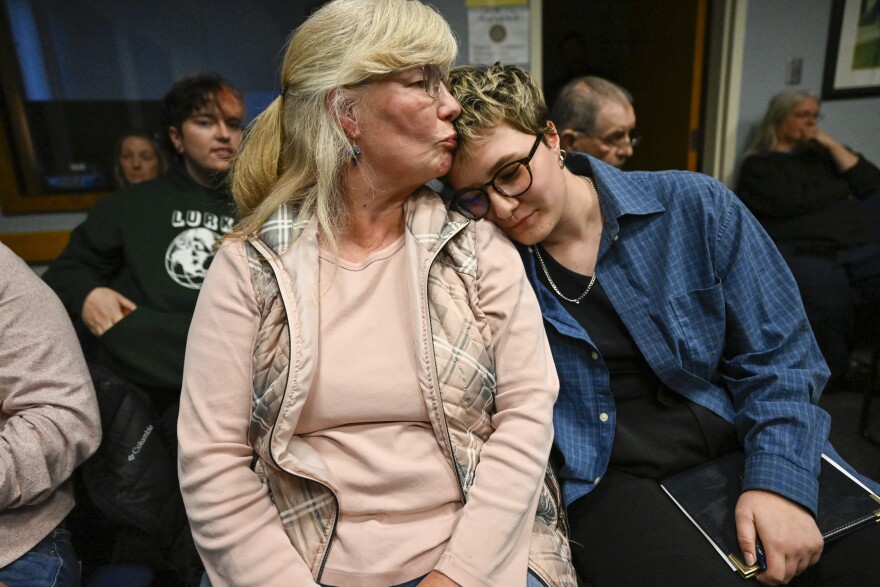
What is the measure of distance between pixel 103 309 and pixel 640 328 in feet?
4.95

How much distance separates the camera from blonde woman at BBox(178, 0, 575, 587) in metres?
0.97

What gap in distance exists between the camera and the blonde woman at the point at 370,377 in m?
0.97

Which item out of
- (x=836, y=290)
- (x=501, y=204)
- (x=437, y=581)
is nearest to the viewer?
(x=437, y=581)

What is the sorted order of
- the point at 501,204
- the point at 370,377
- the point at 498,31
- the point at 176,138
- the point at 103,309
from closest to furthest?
1. the point at 370,377
2. the point at 501,204
3. the point at 103,309
4. the point at 176,138
5. the point at 498,31

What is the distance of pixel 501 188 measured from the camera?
114cm

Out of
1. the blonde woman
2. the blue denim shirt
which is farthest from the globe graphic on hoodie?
the blue denim shirt

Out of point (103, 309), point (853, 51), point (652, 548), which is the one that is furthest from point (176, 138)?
point (853, 51)

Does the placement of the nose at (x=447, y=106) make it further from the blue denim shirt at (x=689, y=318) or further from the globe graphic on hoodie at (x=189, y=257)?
the globe graphic on hoodie at (x=189, y=257)

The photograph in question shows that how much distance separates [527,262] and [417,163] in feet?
1.19

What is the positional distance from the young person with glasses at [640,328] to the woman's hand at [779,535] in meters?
0.03

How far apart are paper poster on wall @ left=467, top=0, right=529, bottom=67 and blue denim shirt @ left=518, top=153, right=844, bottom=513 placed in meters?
1.54

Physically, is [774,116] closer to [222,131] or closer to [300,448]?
[222,131]

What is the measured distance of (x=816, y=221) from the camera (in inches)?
104

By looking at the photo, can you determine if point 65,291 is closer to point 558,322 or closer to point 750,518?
point 558,322
